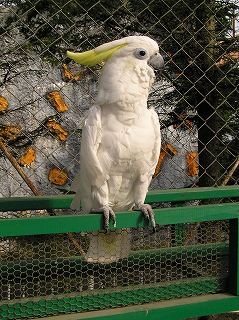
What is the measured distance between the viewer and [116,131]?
1156 millimetres

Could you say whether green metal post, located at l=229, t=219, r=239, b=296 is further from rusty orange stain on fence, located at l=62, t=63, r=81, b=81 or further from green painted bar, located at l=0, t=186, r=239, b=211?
rusty orange stain on fence, located at l=62, t=63, r=81, b=81

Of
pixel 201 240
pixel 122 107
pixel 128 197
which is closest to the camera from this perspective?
pixel 122 107

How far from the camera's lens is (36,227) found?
0.90 metres

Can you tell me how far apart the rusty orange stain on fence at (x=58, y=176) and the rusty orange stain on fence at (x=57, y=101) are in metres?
0.28

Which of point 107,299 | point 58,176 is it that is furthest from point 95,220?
point 58,176

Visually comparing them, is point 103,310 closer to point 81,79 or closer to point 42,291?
point 42,291

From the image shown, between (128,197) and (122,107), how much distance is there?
0.88ft

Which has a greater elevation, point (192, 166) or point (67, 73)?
point (67, 73)

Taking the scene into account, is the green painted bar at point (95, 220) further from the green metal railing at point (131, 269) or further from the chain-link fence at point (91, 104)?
the chain-link fence at point (91, 104)

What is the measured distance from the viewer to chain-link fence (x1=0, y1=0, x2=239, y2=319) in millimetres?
1135

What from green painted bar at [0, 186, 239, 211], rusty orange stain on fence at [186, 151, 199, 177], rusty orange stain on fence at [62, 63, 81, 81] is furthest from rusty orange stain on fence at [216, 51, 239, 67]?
green painted bar at [0, 186, 239, 211]

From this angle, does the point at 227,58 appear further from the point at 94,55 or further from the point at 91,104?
the point at 94,55

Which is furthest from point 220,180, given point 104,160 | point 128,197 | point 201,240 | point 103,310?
point 103,310

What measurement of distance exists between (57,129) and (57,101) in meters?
0.16
